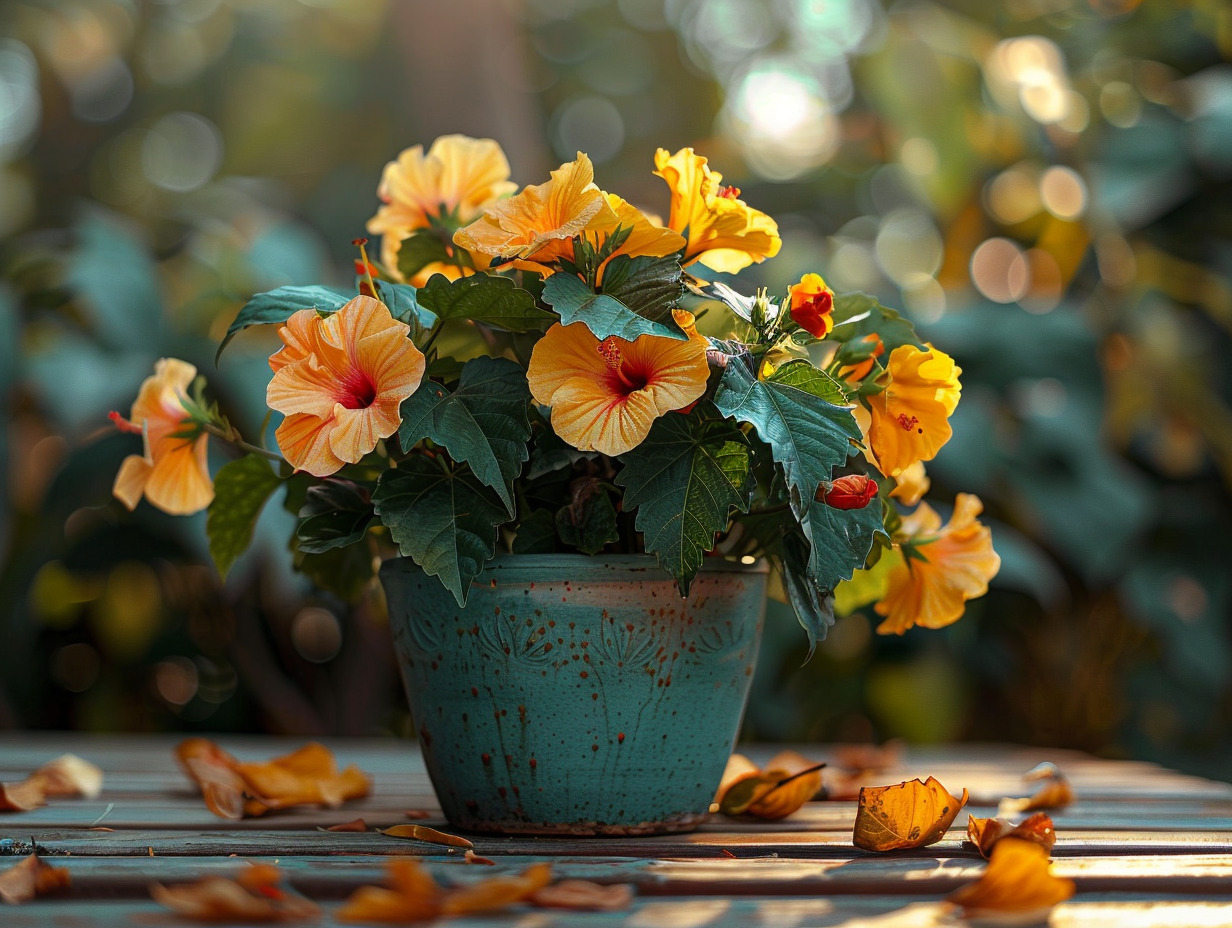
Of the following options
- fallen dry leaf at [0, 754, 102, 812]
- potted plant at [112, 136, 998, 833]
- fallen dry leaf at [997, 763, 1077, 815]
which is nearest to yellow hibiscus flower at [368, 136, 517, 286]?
potted plant at [112, 136, 998, 833]

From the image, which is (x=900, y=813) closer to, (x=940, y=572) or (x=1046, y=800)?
(x=940, y=572)

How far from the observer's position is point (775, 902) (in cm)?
47

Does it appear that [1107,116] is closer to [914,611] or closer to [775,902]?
[914,611]

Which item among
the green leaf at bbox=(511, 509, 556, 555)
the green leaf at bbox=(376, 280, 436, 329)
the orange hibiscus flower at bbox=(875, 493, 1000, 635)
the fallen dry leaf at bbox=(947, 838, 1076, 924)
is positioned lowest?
the fallen dry leaf at bbox=(947, 838, 1076, 924)

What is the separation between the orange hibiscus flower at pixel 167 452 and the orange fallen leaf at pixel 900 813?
439mm

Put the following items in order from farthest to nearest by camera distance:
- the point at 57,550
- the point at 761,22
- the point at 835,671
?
1. the point at 761,22
2. the point at 835,671
3. the point at 57,550

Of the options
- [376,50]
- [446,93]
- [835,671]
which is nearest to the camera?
[835,671]

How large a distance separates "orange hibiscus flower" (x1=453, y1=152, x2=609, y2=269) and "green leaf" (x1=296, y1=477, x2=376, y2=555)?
0.16 meters

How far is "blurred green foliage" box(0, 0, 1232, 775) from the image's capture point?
5.51 feet

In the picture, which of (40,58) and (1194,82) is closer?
(1194,82)

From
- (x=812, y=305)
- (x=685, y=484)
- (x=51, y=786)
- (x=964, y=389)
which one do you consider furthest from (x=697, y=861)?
(x=964, y=389)

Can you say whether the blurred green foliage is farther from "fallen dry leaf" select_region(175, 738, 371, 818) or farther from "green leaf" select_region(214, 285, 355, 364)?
"green leaf" select_region(214, 285, 355, 364)

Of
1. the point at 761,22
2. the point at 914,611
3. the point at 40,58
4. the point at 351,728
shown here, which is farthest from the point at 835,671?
the point at 761,22

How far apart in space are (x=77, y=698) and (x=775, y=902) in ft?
5.90
